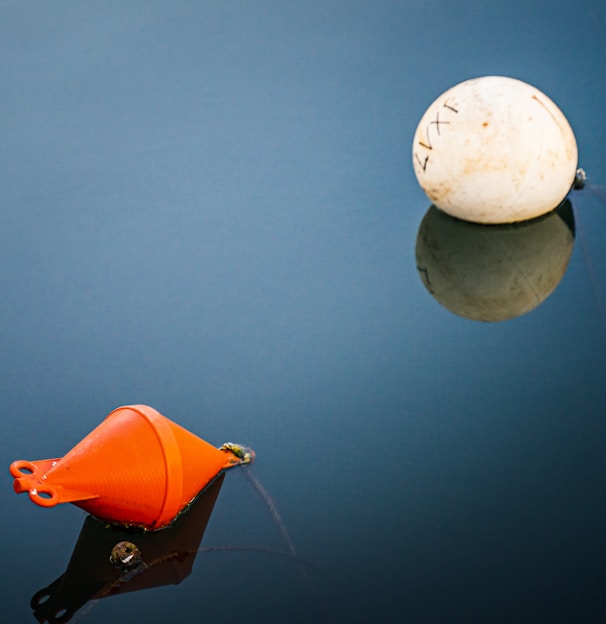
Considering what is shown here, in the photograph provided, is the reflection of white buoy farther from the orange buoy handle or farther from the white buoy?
the orange buoy handle

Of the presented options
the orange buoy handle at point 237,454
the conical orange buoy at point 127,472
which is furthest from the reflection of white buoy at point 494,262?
the conical orange buoy at point 127,472

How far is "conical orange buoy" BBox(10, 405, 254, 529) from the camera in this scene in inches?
107

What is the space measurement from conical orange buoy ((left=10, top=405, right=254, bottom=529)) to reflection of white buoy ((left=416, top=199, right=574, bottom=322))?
126cm

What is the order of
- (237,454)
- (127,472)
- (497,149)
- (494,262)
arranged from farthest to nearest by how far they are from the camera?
(494,262), (497,149), (237,454), (127,472)

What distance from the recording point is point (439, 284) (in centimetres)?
367

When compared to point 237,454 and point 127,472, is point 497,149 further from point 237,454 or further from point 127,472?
point 127,472

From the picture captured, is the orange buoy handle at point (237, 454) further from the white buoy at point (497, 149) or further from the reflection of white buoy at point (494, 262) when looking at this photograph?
the white buoy at point (497, 149)

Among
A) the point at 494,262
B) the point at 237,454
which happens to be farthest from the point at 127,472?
the point at 494,262

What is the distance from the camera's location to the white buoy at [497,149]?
3.50 meters

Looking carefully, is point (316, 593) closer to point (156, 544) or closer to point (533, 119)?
point (156, 544)

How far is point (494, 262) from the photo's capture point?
3.69m

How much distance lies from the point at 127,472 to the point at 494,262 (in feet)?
5.63

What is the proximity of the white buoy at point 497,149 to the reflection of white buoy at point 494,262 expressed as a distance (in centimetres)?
11

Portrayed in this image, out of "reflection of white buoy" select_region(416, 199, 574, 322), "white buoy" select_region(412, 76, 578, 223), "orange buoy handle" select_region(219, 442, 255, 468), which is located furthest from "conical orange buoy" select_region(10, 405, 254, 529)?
"white buoy" select_region(412, 76, 578, 223)
